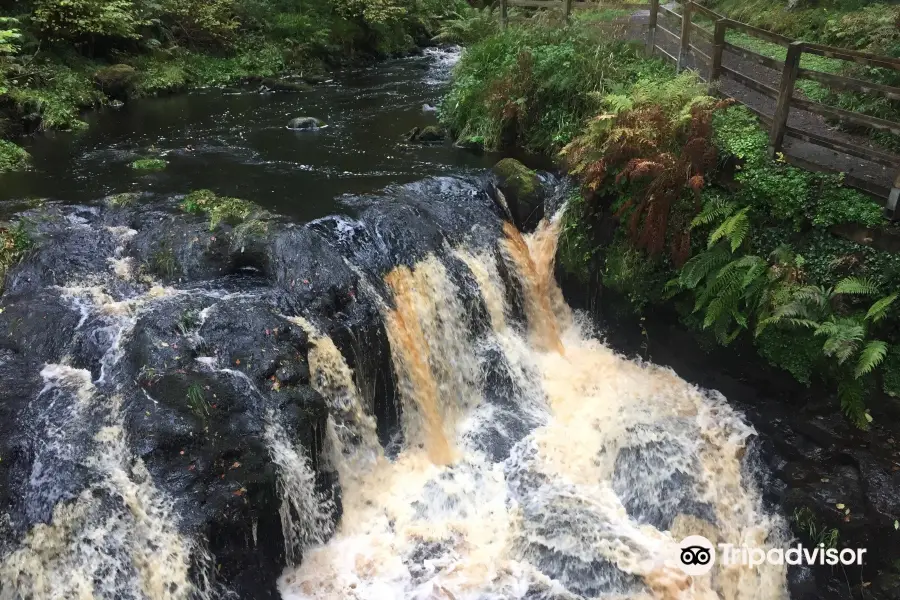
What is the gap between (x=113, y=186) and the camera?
1037cm

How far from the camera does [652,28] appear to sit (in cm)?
1200

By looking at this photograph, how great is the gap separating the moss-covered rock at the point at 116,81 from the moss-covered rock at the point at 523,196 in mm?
12831

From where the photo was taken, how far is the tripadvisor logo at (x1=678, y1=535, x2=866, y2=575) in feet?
20.4

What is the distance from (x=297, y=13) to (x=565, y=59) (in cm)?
1546

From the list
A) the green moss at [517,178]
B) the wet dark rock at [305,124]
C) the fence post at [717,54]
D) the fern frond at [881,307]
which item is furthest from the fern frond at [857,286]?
the wet dark rock at [305,124]

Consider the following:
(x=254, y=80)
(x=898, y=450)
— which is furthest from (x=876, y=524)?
(x=254, y=80)

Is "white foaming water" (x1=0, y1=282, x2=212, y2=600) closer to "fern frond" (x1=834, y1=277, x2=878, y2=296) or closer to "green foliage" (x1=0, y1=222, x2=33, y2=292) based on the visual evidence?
"green foliage" (x1=0, y1=222, x2=33, y2=292)

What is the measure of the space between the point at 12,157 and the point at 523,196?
10172 millimetres

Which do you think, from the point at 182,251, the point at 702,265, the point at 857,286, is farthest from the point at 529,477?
the point at 182,251

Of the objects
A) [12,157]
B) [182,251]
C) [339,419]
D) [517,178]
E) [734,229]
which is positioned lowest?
[339,419]

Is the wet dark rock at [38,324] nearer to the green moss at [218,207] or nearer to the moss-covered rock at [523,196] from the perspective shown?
the green moss at [218,207]

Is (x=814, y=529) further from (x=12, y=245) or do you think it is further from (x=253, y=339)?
(x=12, y=245)

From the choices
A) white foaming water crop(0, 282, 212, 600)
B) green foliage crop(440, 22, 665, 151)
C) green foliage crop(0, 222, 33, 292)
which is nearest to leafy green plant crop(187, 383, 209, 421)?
white foaming water crop(0, 282, 212, 600)

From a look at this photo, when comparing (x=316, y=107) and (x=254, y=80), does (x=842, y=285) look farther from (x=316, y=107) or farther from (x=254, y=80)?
(x=254, y=80)
